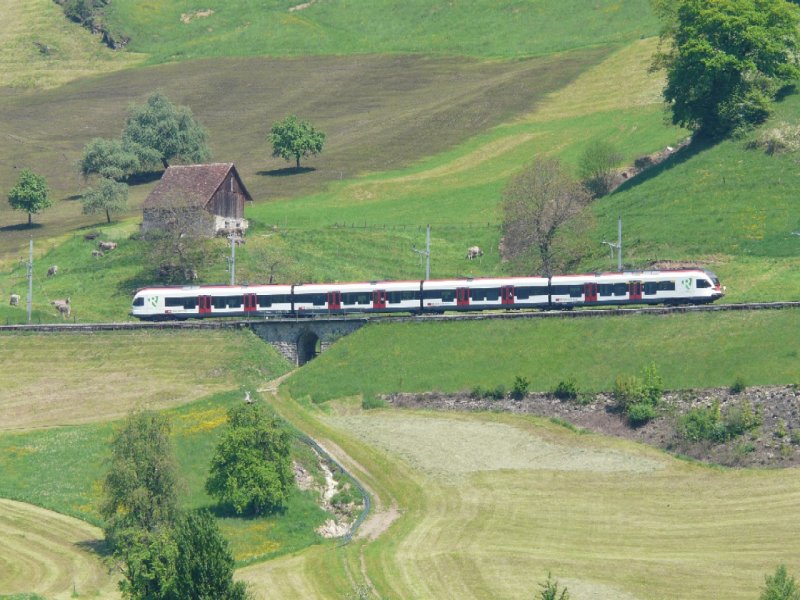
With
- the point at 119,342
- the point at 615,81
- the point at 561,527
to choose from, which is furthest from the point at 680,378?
the point at 615,81

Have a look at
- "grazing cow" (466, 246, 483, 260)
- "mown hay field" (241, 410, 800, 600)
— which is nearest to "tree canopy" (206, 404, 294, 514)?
"mown hay field" (241, 410, 800, 600)

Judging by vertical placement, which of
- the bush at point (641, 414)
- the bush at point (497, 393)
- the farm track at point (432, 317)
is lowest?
the bush at point (641, 414)

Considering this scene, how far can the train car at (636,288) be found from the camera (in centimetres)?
11425

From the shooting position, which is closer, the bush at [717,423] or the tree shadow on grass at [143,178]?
the bush at [717,423]

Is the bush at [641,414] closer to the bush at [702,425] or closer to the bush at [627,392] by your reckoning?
the bush at [627,392]

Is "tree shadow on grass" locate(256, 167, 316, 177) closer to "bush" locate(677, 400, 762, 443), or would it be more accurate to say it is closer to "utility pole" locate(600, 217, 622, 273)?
"utility pole" locate(600, 217, 622, 273)

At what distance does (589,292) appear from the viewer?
385 ft

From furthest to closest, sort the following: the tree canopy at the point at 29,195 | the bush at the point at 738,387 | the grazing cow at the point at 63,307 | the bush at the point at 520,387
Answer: the tree canopy at the point at 29,195 < the grazing cow at the point at 63,307 < the bush at the point at 520,387 < the bush at the point at 738,387

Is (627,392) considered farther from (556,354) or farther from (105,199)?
(105,199)

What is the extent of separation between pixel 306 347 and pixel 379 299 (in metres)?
8.09

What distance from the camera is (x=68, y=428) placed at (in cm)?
10481

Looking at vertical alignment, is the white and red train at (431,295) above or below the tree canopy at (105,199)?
below

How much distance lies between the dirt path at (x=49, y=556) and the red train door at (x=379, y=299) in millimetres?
39794

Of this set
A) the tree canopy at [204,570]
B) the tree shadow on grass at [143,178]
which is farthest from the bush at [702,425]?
the tree shadow on grass at [143,178]
